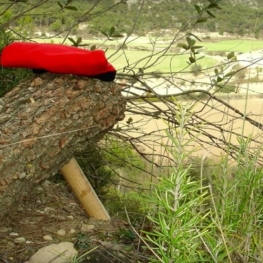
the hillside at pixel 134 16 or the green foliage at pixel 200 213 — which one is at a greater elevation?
the green foliage at pixel 200 213

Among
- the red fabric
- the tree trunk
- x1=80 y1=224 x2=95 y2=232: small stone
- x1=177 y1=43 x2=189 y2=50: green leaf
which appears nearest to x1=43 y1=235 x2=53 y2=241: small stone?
x1=80 y1=224 x2=95 y2=232: small stone

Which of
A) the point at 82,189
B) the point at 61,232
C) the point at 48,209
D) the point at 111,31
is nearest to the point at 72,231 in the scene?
the point at 61,232

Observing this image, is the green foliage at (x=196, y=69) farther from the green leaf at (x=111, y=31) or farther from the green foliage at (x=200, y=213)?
the green foliage at (x=200, y=213)

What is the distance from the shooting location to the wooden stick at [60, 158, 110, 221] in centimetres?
216

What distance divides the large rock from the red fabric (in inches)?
23.7

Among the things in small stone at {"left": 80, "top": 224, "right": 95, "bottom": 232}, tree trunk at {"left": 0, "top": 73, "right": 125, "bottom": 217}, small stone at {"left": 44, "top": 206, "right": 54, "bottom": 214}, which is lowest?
small stone at {"left": 44, "top": 206, "right": 54, "bottom": 214}

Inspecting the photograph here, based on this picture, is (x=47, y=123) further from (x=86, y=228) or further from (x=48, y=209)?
(x=48, y=209)

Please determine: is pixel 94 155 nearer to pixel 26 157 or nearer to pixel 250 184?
pixel 26 157

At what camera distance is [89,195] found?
225cm

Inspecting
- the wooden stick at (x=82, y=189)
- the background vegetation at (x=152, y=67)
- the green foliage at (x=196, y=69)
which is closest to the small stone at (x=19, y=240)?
Result: the wooden stick at (x=82, y=189)

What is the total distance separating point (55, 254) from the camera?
1851 millimetres

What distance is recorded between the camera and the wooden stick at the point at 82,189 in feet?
7.09

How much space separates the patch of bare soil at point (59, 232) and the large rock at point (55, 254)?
0.04 meters

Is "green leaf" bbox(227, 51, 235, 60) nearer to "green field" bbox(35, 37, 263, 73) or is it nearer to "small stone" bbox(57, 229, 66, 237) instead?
"green field" bbox(35, 37, 263, 73)
